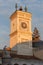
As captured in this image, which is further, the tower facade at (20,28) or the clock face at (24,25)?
the clock face at (24,25)

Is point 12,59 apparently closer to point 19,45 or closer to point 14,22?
point 19,45

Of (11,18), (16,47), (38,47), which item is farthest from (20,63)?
(11,18)

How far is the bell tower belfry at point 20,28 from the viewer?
150 ft

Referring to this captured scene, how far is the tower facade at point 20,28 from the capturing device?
45625 mm

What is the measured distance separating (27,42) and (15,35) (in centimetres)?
300

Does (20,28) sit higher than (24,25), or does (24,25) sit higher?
(24,25)

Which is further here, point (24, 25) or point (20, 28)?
point (24, 25)

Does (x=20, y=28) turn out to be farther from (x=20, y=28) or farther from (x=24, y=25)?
(x=24, y=25)

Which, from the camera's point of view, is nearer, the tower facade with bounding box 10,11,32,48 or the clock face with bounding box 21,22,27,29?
the tower facade with bounding box 10,11,32,48

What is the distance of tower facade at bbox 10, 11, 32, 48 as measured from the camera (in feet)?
150

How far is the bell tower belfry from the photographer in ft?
150

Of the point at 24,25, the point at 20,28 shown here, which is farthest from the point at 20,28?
the point at 24,25

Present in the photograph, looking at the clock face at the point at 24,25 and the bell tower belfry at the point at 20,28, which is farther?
the clock face at the point at 24,25

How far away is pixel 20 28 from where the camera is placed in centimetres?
4616
